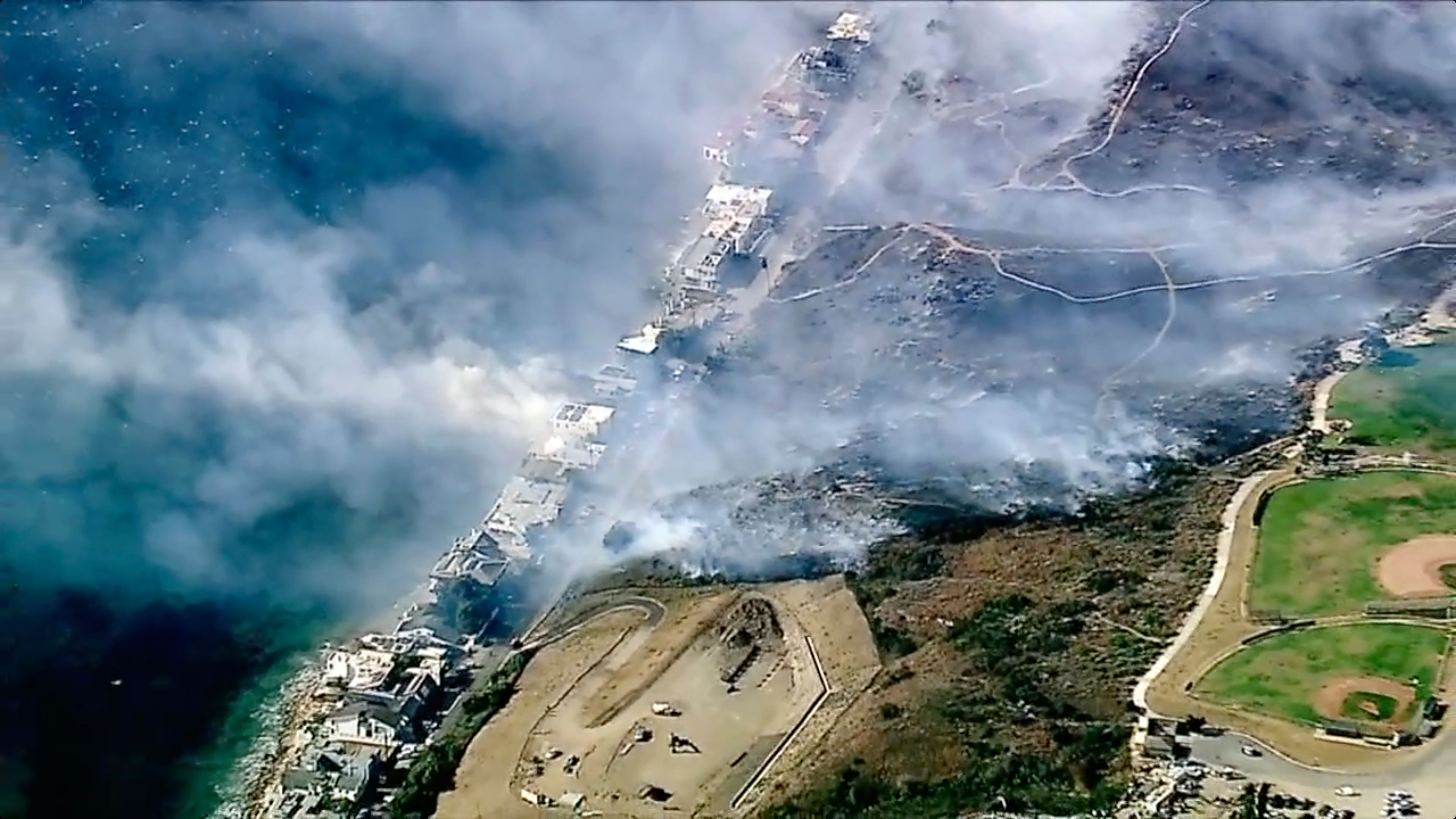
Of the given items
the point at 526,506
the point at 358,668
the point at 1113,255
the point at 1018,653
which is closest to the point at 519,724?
the point at 358,668

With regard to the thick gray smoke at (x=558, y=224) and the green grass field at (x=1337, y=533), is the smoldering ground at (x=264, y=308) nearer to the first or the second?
the thick gray smoke at (x=558, y=224)

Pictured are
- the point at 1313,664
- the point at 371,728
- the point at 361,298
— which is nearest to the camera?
the point at 1313,664

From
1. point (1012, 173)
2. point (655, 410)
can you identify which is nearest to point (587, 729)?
point (655, 410)

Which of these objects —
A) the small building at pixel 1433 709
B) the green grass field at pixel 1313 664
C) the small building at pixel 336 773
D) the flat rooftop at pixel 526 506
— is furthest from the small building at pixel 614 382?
the small building at pixel 1433 709

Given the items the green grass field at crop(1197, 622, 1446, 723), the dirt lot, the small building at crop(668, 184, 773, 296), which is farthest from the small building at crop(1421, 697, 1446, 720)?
the small building at crop(668, 184, 773, 296)

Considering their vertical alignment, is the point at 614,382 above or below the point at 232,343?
below

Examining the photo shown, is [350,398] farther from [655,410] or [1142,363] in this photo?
[1142,363]

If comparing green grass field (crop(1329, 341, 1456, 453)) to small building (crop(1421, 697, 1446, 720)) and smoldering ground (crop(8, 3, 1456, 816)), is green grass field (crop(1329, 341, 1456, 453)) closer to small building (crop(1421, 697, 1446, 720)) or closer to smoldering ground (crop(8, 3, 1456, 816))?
smoldering ground (crop(8, 3, 1456, 816))

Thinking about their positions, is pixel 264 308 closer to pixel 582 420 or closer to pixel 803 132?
pixel 582 420
